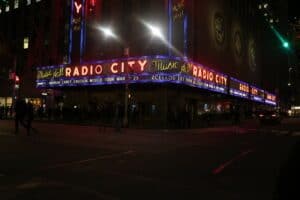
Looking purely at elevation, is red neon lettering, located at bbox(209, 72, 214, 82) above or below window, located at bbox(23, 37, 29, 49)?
below

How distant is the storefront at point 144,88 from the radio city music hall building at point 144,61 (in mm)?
94

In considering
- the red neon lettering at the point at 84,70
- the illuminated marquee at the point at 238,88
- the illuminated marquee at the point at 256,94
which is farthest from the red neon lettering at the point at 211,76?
the illuminated marquee at the point at 256,94

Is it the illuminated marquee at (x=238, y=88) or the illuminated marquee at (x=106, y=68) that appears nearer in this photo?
the illuminated marquee at (x=106, y=68)

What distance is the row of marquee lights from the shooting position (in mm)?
36312

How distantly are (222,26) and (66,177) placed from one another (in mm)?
49063

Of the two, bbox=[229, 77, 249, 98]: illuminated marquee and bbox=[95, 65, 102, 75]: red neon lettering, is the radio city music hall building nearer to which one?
bbox=[95, 65, 102, 75]: red neon lettering

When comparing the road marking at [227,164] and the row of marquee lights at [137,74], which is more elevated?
the row of marquee lights at [137,74]

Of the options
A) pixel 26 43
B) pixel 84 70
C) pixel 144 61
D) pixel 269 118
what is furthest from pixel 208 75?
pixel 26 43

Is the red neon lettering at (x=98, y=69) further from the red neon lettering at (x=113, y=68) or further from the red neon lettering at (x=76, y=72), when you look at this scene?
the red neon lettering at (x=76, y=72)

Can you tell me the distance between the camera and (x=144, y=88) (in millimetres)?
41812

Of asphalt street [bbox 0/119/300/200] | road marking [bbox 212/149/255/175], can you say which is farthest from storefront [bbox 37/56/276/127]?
asphalt street [bbox 0/119/300/200]

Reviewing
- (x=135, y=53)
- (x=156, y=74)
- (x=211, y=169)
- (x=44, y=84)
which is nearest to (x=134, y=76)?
(x=156, y=74)

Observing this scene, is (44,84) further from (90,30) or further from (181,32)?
(181,32)

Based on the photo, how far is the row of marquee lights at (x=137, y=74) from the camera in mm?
36312
